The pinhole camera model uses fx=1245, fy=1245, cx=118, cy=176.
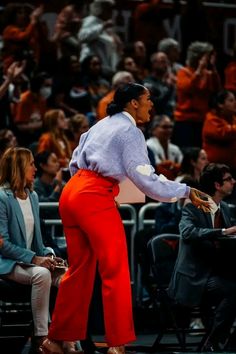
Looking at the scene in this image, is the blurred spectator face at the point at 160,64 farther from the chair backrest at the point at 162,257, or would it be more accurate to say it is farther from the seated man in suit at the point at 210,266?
the seated man in suit at the point at 210,266

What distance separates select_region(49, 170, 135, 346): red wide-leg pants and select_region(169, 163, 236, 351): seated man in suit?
1.13m

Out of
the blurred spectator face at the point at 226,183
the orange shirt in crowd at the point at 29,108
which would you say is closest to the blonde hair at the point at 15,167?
the blurred spectator face at the point at 226,183

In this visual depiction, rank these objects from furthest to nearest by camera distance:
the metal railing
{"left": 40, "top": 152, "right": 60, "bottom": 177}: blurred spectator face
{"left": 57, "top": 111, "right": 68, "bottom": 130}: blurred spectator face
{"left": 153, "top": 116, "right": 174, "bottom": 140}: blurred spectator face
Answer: {"left": 153, "top": 116, "right": 174, "bottom": 140}: blurred spectator face → {"left": 57, "top": 111, "right": 68, "bottom": 130}: blurred spectator face → {"left": 40, "top": 152, "right": 60, "bottom": 177}: blurred spectator face → the metal railing

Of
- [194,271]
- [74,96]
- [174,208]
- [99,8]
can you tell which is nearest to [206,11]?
[99,8]

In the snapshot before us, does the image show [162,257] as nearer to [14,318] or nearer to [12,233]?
[14,318]

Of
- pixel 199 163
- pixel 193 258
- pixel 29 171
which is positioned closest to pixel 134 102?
pixel 29 171

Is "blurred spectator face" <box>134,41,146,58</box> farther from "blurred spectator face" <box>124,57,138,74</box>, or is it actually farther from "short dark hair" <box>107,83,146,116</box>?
"short dark hair" <box>107,83,146,116</box>

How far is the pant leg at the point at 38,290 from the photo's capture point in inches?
363

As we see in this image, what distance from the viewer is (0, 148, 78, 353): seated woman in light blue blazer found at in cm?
927

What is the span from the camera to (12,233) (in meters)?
9.54

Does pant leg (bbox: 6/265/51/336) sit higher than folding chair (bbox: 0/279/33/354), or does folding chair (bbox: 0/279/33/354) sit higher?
pant leg (bbox: 6/265/51/336)

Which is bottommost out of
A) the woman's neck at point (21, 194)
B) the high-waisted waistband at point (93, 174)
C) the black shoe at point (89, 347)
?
the black shoe at point (89, 347)

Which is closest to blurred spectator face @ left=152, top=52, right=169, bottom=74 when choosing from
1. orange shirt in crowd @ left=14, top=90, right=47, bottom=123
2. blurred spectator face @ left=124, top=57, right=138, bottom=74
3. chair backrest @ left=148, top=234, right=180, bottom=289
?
blurred spectator face @ left=124, top=57, right=138, bottom=74

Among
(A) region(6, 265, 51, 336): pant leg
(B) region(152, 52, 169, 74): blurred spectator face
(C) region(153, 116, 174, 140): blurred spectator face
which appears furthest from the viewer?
(B) region(152, 52, 169, 74): blurred spectator face
